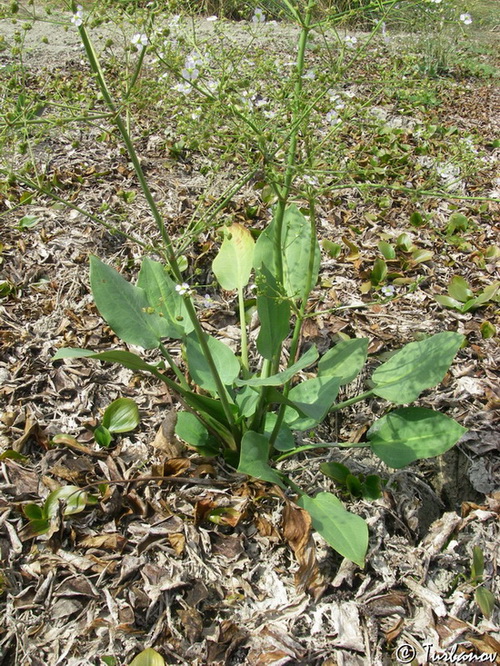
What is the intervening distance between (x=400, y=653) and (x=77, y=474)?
3.89 feet

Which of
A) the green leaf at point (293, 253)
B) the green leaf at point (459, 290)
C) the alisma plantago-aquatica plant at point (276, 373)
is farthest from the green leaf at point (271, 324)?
the green leaf at point (459, 290)

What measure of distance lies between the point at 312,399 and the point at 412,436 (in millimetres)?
369

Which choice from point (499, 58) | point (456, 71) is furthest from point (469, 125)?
point (499, 58)

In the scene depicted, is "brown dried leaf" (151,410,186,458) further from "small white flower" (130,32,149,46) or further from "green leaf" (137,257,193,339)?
"small white flower" (130,32,149,46)

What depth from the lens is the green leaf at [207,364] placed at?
77.6 inches

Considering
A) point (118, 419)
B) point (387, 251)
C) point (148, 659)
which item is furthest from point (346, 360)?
point (387, 251)

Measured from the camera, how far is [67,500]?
1.86 m

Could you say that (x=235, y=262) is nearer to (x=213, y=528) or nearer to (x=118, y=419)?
(x=118, y=419)

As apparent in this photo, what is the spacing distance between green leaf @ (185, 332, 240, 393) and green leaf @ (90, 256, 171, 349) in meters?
0.14

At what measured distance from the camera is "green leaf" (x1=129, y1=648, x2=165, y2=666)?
1506 millimetres

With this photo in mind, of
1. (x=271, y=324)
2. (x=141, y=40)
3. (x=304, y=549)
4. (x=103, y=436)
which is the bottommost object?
(x=304, y=549)

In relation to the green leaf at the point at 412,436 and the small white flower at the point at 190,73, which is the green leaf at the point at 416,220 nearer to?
the green leaf at the point at 412,436

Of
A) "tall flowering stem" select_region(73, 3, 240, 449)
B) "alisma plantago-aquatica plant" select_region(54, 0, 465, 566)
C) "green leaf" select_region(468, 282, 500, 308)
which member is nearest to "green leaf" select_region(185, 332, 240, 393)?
"alisma plantago-aquatica plant" select_region(54, 0, 465, 566)

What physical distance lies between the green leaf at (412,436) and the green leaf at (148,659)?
886 mm
